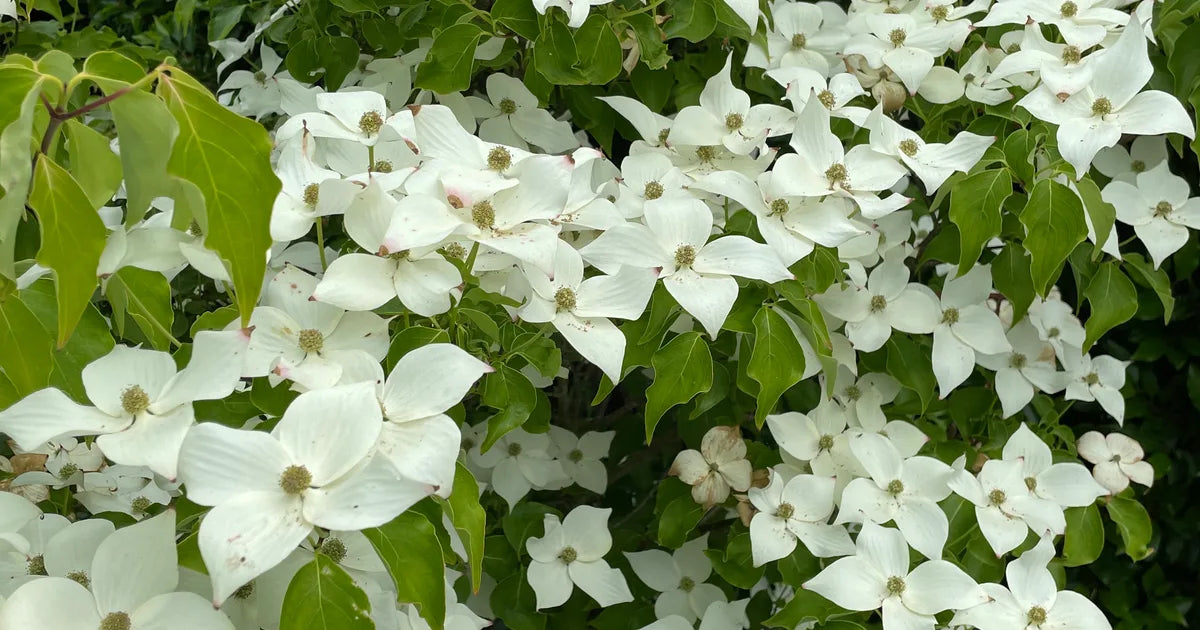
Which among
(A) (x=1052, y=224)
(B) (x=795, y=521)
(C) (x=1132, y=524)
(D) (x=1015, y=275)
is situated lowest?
(C) (x=1132, y=524)

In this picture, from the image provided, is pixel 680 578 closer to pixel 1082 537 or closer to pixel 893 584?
pixel 893 584

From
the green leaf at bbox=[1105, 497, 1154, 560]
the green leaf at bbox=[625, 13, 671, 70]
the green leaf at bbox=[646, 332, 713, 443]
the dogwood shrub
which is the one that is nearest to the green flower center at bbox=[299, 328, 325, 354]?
the dogwood shrub

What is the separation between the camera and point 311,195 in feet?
2.51

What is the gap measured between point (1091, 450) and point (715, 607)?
0.49 meters

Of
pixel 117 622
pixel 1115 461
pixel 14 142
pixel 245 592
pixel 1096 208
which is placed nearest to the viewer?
pixel 14 142

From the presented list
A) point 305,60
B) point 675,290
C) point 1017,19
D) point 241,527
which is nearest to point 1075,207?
point 1017,19

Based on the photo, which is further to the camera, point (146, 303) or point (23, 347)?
point (146, 303)

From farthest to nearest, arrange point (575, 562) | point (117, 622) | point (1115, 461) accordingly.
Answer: point (1115, 461) < point (575, 562) < point (117, 622)

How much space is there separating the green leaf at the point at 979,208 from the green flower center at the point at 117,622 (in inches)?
28.0

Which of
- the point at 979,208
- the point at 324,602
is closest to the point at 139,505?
the point at 324,602

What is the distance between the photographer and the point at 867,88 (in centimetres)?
115

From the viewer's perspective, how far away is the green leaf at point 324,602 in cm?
56

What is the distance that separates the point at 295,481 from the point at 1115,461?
98cm

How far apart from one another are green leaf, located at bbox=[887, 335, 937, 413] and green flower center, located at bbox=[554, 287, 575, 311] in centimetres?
42
